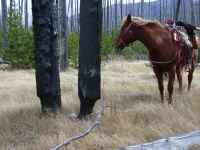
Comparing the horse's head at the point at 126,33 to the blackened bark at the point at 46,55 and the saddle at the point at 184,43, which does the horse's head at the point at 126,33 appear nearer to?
the saddle at the point at 184,43

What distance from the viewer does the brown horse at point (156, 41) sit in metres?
9.30

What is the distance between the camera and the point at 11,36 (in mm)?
20922

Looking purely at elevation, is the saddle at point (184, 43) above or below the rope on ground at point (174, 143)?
above

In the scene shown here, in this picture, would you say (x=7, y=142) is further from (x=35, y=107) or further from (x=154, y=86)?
(x=154, y=86)

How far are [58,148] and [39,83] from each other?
8.09ft

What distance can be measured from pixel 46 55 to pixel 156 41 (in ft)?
7.41

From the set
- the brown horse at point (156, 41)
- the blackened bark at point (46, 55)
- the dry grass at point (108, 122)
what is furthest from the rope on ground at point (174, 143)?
the brown horse at point (156, 41)

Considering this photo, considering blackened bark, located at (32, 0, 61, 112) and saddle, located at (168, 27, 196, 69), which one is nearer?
blackened bark, located at (32, 0, 61, 112)

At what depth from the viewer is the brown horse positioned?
366 inches

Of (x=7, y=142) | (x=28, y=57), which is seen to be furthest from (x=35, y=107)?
(x=28, y=57)

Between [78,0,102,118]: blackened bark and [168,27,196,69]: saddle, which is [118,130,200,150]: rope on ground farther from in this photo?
[168,27,196,69]: saddle

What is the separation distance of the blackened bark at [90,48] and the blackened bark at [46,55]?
1.73 ft

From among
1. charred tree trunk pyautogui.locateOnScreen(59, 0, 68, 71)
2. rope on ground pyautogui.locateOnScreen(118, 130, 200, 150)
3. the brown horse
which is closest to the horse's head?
the brown horse

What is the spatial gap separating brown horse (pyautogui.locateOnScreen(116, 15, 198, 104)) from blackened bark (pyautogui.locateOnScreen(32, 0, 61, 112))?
5.05 ft
